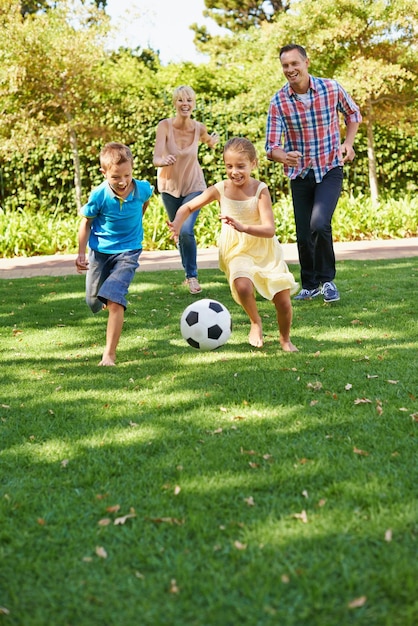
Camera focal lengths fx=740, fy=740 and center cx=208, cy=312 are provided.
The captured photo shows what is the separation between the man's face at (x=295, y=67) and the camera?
6.25m

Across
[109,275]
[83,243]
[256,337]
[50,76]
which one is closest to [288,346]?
[256,337]

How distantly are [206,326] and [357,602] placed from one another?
9.99ft

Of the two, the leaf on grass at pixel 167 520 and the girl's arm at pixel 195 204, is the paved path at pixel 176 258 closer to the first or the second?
the girl's arm at pixel 195 204

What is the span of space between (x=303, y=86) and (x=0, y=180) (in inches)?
377

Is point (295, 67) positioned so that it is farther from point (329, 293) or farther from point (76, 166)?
point (76, 166)

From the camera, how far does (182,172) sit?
24.7 ft

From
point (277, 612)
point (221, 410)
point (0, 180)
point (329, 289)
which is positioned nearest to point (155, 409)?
point (221, 410)

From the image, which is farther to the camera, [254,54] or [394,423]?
[254,54]

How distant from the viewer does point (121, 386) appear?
440cm

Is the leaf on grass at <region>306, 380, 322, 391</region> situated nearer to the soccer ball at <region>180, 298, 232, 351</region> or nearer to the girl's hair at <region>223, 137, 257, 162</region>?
the soccer ball at <region>180, 298, 232, 351</region>

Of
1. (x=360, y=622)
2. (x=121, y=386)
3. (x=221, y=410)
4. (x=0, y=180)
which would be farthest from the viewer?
(x=0, y=180)

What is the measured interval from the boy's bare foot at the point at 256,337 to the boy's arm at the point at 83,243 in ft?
4.15

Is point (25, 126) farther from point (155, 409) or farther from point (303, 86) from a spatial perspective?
point (155, 409)

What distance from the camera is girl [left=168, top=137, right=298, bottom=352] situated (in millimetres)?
4953
